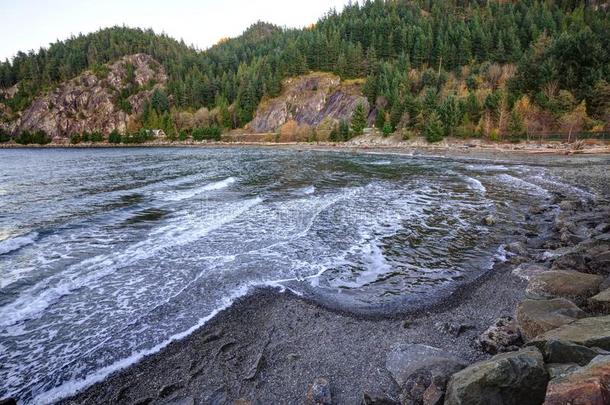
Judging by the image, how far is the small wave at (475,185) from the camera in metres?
29.3

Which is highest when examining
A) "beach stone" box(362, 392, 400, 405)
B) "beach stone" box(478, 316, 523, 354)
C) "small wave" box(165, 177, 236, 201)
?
"small wave" box(165, 177, 236, 201)

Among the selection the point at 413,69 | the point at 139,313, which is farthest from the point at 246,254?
the point at 413,69

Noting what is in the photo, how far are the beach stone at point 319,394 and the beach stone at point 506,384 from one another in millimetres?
2275

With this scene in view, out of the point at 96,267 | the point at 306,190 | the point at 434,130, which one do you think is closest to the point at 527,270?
the point at 96,267

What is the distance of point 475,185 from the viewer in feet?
105

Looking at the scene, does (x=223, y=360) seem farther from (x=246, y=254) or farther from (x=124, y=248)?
(x=124, y=248)

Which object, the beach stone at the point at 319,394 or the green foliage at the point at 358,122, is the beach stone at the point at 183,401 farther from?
the green foliage at the point at 358,122

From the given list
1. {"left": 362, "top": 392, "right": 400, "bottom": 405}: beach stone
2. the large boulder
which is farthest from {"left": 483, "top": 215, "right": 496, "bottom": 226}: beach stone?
{"left": 362, "top": 392, "right": 400, "bottom": 405}: beach stone

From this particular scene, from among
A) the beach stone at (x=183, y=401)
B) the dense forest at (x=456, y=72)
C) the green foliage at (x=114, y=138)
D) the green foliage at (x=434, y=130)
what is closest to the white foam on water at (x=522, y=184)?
the beach stone at (x=183, y=401)

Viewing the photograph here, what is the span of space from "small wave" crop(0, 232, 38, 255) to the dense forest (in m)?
86.1

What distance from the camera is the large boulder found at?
5953 millimetres

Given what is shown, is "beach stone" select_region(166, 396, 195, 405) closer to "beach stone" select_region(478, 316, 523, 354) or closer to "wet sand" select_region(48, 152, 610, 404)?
"wet sand" select_region(48, 152, 610, 404)

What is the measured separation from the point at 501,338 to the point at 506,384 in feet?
9.98

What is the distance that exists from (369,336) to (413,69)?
159616mm
